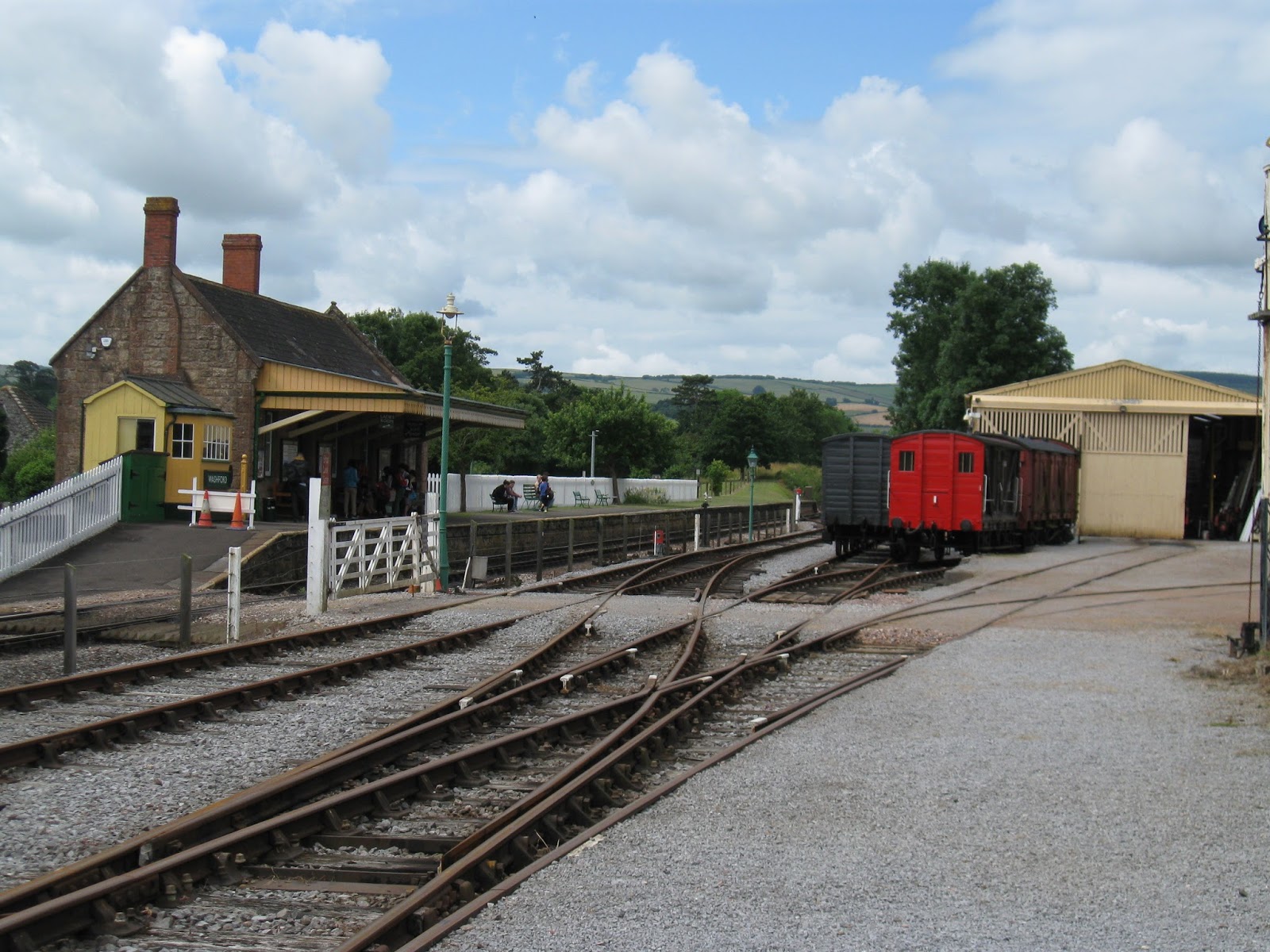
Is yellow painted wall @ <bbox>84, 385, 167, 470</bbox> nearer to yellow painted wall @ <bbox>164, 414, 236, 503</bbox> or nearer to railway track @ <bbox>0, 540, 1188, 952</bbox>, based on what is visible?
yellow painted wall @ <bbox>164, 414, 236, 503</bbox>

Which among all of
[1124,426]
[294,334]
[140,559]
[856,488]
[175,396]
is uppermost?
[294,334]

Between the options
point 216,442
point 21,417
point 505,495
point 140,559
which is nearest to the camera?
point 140,559

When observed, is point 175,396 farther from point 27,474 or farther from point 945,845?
point 27,474

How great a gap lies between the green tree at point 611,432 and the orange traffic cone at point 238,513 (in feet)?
123

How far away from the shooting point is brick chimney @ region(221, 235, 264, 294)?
3566 cm

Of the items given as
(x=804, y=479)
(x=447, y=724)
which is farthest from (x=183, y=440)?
(x=804, y=479)

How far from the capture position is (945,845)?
6.07 metres

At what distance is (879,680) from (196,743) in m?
5.99

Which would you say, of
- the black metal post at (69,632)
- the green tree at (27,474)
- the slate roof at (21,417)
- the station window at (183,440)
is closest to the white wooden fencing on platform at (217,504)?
the station window at (183,440)

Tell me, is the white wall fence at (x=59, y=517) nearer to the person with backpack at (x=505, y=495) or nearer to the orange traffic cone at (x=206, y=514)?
the orange traffic cone at (x=206, y=514)

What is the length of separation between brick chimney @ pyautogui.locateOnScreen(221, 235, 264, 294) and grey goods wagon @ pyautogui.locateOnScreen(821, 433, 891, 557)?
17.5 meters

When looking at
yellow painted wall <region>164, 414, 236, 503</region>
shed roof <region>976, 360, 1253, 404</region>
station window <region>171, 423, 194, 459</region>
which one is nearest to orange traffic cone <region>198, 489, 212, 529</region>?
yellow painted wall <region>164, 414, 236, 503</region>

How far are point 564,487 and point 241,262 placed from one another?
1806cm

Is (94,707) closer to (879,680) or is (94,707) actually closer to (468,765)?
(468,765)
